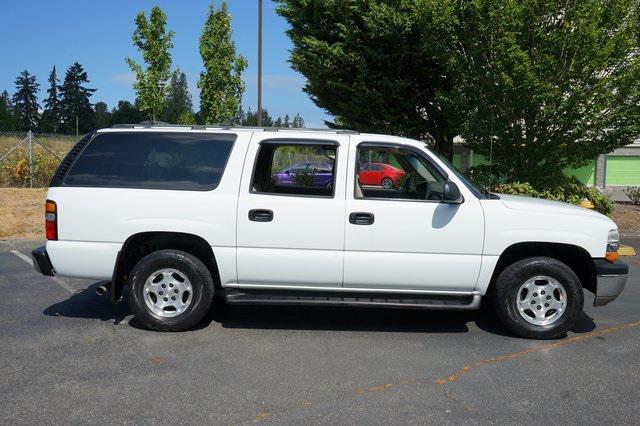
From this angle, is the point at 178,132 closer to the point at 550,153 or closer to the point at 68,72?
the point at 550,153

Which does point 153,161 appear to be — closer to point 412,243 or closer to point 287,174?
point 287,174

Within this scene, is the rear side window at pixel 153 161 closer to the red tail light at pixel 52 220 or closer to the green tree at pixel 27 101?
the red tail light at pixel 52 220

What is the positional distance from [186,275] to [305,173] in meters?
2.24

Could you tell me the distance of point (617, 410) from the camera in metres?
3.77

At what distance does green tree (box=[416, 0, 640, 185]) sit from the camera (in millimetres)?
10781

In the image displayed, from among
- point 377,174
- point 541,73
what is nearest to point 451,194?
point 377,174

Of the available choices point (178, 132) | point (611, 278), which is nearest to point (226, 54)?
→ point (178, 132)

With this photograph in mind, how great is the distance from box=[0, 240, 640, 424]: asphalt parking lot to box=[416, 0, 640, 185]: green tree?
20.0 feet

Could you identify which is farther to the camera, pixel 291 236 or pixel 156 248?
pixel 156 248

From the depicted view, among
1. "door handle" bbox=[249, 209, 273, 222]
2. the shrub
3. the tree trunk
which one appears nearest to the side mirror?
"door handle" bbox=[249, 209, 273, 222]

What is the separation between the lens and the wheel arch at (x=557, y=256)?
207 inches

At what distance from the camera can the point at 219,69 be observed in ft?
57.7

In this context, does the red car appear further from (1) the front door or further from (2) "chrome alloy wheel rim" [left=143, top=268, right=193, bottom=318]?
(2) "chrome alloy wheel rim" [left=143, top=268, right=193, bottom=318]

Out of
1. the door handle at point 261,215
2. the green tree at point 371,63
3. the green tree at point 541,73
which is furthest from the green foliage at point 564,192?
the door handle at point 261,215
